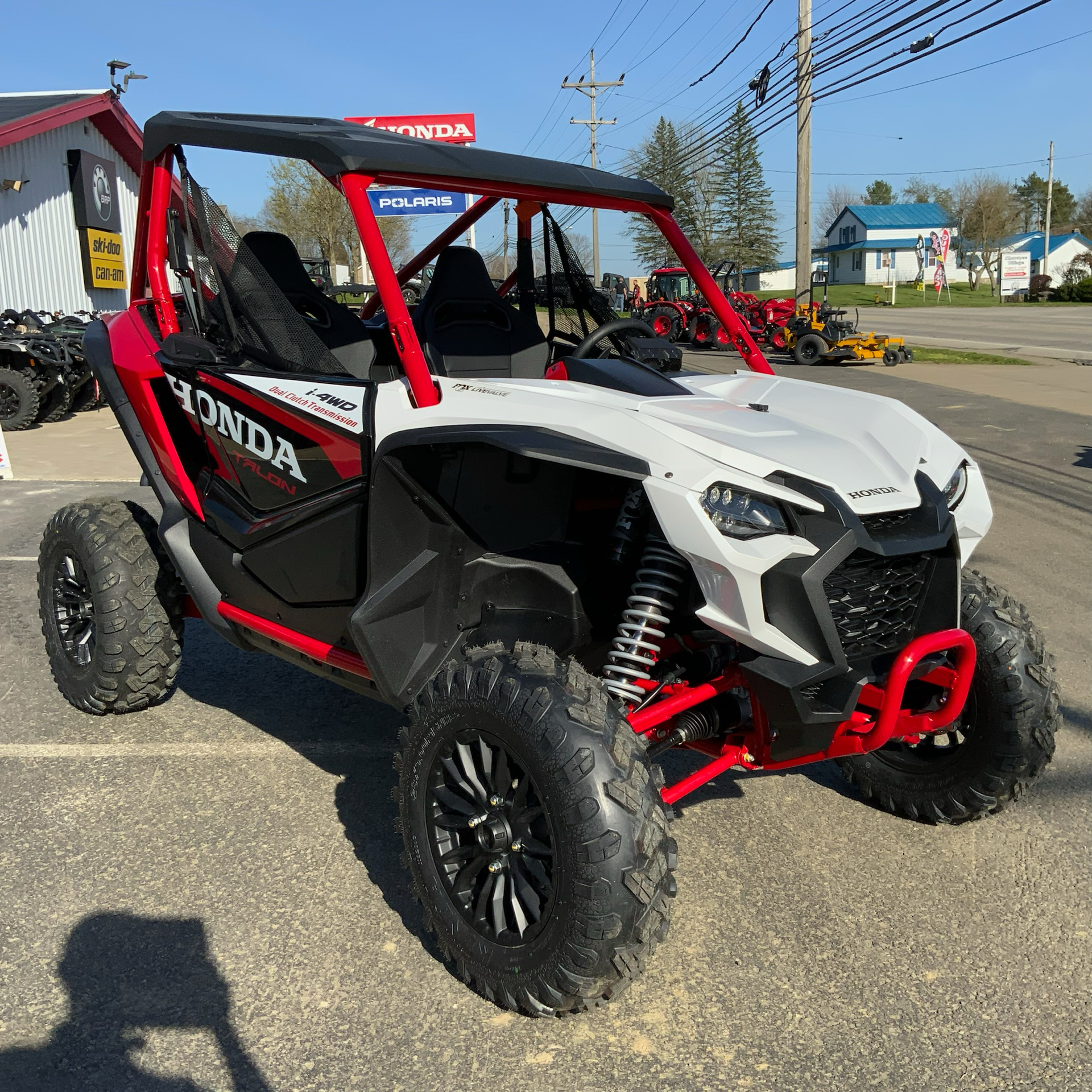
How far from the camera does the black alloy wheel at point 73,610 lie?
4.34 meters

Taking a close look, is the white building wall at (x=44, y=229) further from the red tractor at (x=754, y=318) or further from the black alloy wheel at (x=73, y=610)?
the black alloy wheel at (x=73, y=610)

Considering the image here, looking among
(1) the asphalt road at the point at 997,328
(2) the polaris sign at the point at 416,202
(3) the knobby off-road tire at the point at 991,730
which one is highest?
(2) the polaris sign at the point at 416,202

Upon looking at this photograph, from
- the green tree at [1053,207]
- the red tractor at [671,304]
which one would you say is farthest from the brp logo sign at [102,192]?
the green tree at [1053,207]

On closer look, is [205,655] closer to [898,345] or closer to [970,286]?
[898,345]

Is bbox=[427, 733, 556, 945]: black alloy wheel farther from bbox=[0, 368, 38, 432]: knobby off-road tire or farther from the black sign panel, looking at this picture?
the black sign panel

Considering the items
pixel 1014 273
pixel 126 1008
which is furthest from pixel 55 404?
pixel 1014 273

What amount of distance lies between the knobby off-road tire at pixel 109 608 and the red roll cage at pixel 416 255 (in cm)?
85

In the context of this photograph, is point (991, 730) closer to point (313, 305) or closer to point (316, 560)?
point (316, 560)

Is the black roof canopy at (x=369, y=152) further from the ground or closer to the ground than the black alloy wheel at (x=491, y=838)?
further from the ground

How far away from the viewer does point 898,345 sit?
70.2ft

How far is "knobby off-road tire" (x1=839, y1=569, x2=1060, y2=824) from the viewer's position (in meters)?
3.13

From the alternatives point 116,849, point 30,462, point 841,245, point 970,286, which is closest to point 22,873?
point 116,849

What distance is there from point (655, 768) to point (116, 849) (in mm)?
1798

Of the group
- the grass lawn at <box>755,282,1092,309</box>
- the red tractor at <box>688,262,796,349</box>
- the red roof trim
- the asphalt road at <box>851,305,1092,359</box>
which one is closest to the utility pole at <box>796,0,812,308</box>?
the red tractor at <box>688,262,796,349</box>
